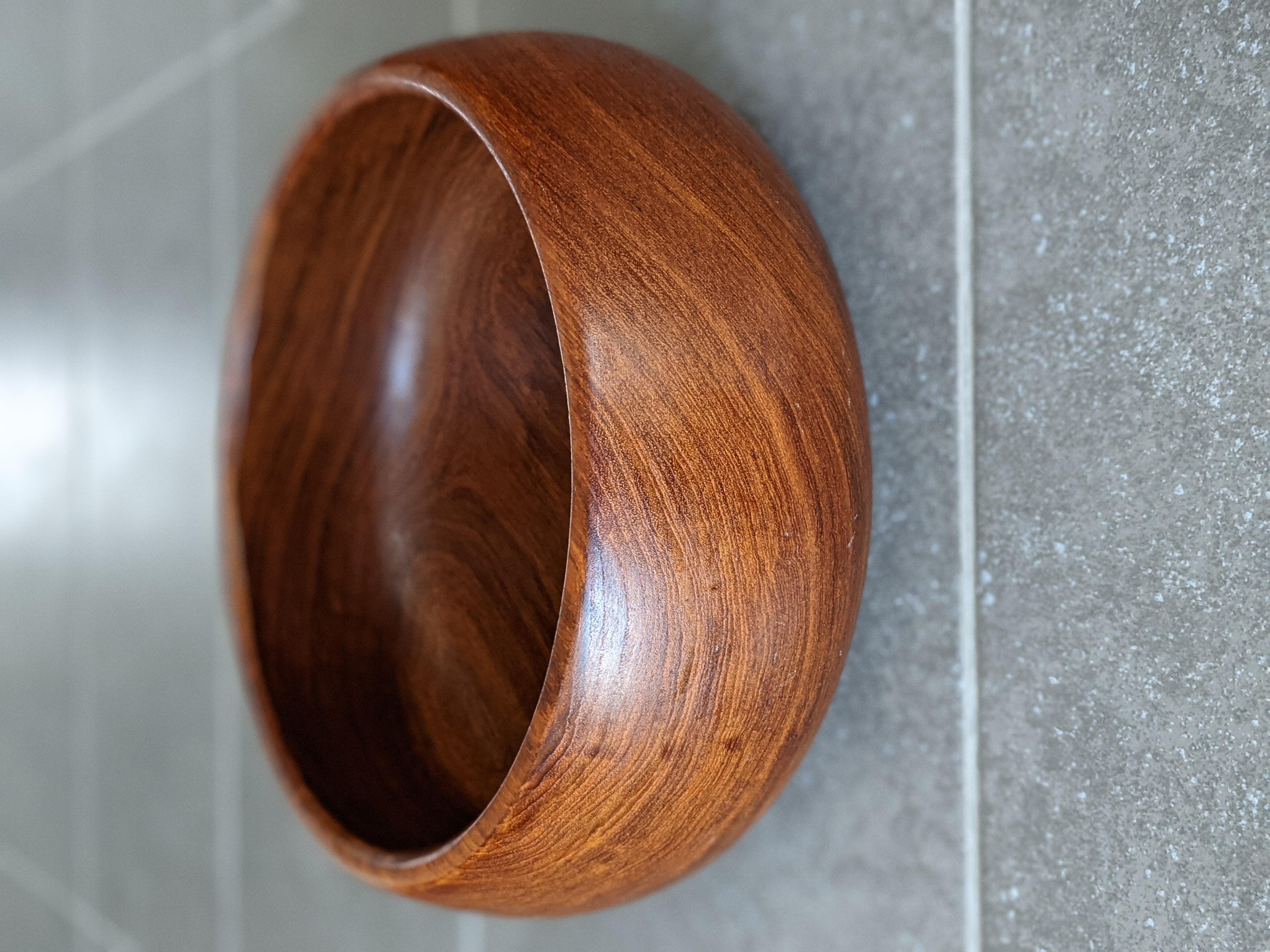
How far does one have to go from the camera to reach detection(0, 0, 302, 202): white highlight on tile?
0.70 metres

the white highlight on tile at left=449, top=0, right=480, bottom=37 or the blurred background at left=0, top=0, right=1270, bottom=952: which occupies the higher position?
the white highlight on tile at left=449, top=0, right=480, bottom=37

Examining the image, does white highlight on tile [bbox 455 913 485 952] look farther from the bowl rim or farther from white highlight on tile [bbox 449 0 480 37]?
white highlight on tile [bbox 449 0 480 37]

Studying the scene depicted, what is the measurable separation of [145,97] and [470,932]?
69cm

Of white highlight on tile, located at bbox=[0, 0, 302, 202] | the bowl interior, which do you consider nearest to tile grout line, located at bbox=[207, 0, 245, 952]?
white highlight on tile, located at bbox=[0, 0, 302, 202]

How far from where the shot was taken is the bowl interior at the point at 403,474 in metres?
0.42

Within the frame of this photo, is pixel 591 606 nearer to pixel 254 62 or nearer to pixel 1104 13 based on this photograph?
pixel 1104 13

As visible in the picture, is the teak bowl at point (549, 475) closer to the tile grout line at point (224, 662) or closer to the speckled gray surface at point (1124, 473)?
the speckled gray surface at point (1124, 473)

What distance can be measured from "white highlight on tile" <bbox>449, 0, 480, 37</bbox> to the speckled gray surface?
29 centimetres

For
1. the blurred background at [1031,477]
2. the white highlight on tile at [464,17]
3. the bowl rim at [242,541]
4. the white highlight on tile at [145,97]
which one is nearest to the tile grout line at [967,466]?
the blurred background at [1031,477]

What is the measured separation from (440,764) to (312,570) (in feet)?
0.37

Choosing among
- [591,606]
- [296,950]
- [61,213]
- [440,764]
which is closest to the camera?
[591,606]

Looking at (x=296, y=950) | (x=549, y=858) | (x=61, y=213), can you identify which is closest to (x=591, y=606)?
(x=549, y=858)

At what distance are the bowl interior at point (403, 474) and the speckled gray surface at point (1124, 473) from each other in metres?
0.16

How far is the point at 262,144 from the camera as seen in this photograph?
0.71m
